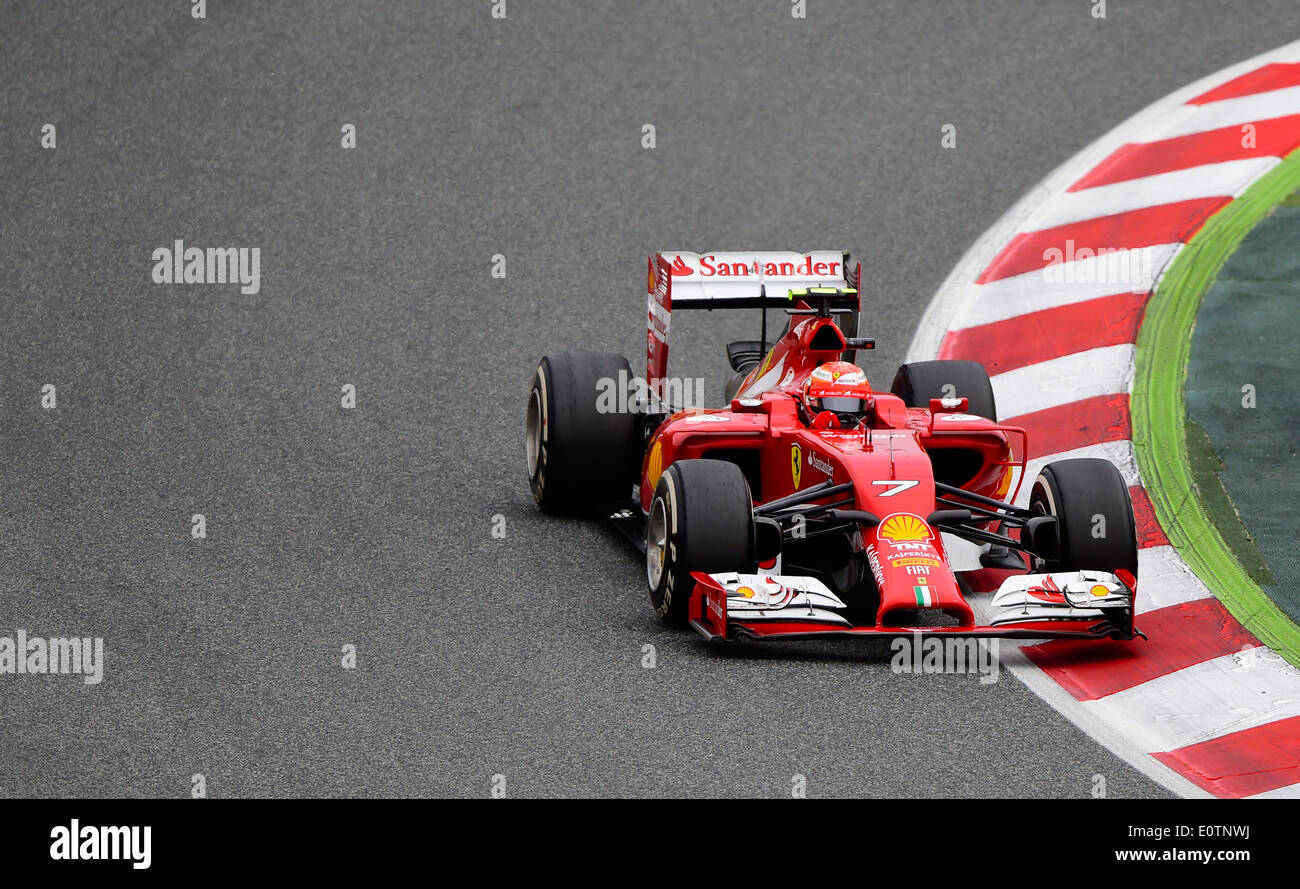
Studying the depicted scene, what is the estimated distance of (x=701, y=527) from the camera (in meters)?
7.97

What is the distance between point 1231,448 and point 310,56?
8785 millimetres

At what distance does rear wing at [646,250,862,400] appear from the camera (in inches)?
384

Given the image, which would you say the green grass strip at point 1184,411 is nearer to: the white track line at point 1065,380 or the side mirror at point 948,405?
the white track line at point 1065,380

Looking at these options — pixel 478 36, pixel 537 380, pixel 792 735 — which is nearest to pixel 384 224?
pixel 478 36

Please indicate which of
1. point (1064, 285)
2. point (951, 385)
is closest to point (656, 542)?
point (951, 385)

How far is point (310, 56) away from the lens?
1560cm

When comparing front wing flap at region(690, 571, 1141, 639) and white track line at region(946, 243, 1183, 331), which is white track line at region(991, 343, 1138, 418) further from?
front wing flap at region(690, 571, 1141, 639)

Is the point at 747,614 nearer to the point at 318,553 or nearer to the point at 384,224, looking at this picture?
the point at 318,553

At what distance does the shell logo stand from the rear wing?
1.83 m

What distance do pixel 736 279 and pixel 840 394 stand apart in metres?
1.32

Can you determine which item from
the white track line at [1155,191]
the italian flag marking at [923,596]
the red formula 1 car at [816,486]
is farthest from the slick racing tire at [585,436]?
the white track line at [1155,191]
